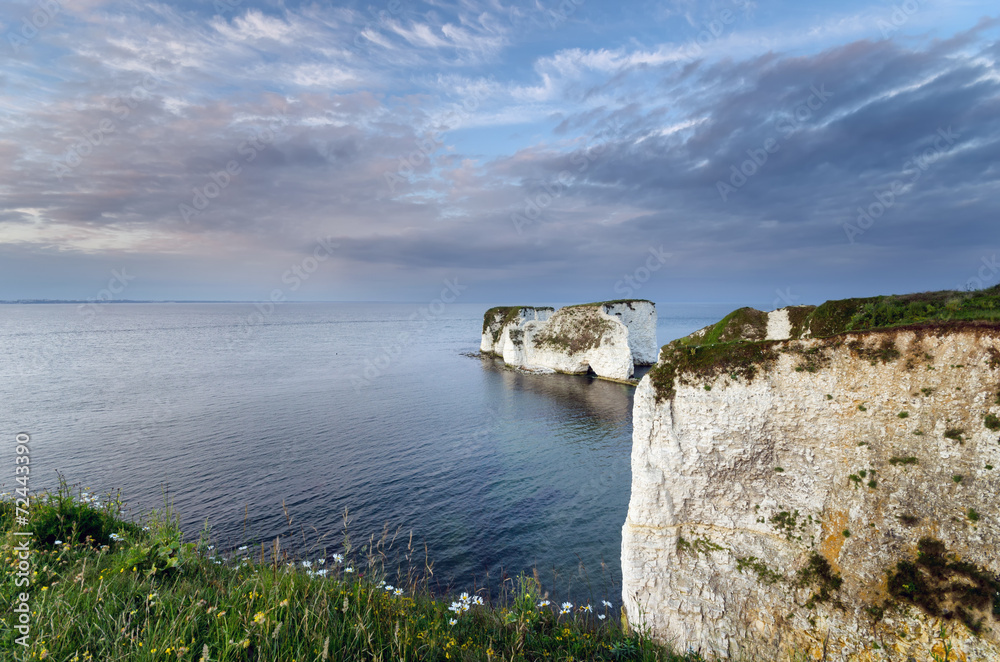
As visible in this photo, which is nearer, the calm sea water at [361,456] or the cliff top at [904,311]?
the cliff top at [904,311]

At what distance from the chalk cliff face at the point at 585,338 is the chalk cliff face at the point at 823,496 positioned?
44691mm

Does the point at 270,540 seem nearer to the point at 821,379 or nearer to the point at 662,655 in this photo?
the point at 662,655

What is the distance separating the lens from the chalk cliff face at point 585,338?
59812 mm

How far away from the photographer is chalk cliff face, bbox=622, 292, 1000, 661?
10336 mm

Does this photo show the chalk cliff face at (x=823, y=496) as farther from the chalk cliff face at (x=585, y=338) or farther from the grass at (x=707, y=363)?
the chalk cliff face at (x=585, y=338)

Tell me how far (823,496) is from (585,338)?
51860 mm

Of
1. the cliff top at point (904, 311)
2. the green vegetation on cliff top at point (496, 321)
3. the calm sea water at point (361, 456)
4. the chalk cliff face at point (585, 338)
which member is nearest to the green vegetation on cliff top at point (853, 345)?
the cliff top at point (904, 311)

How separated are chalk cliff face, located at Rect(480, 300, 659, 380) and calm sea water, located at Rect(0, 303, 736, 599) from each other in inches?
173

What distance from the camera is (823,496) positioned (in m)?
12.2

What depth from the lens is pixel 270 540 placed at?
62.9 ft

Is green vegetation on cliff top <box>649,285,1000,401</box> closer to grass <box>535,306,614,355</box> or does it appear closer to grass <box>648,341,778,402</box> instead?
grass <box>648,341,778,402</box>

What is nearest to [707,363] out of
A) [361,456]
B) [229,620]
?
[229,620]

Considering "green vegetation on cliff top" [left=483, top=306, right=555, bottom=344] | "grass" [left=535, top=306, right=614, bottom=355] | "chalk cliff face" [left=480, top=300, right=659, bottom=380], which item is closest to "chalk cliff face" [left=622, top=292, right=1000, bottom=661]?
"chalk cliff face" [left=480, top=300, right=659, bottom=380]

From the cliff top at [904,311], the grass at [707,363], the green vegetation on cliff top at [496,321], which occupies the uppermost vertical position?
the green vegetation on cliff top at [496,321]
